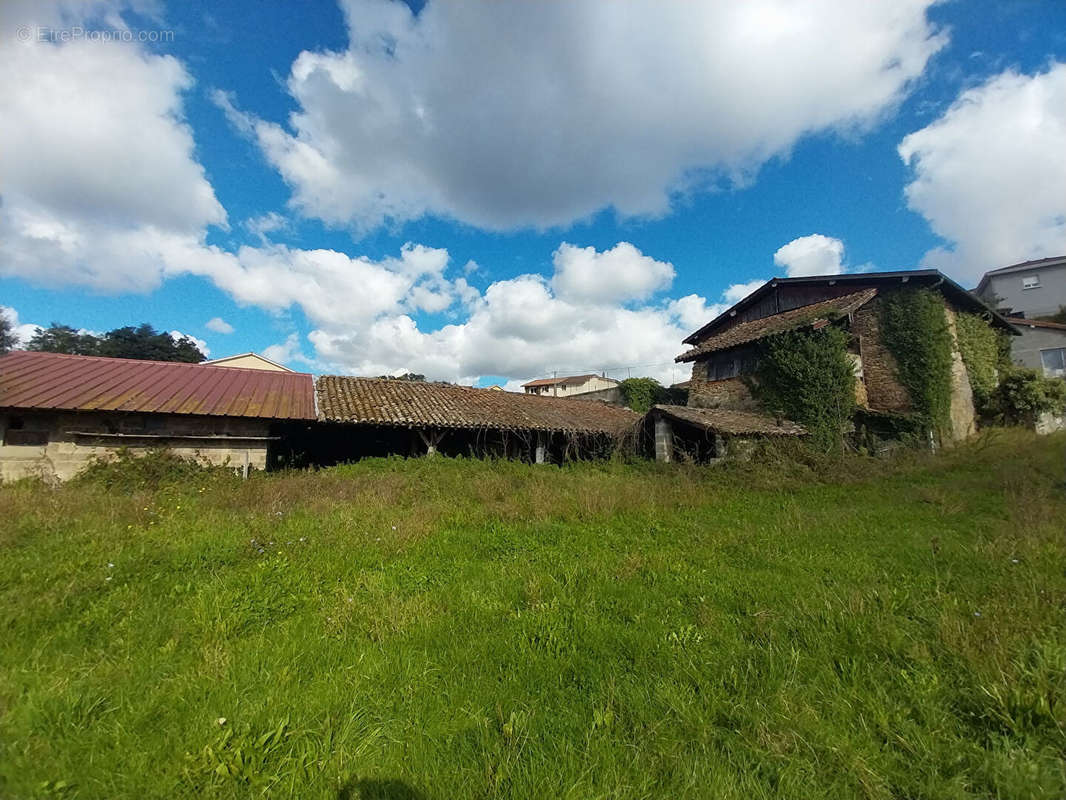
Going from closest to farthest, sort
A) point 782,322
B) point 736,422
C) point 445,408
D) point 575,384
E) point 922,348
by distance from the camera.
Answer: point 736,422 < point 922,348 < point 445,408 < point 782,322 < point 575,384

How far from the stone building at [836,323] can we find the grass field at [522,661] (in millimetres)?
11306

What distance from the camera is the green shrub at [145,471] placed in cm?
1043

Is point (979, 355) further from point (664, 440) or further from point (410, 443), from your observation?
point (410, 443)

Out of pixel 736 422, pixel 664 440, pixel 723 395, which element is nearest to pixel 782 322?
pixel 723 395

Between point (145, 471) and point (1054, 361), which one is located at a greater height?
point (1054, 361)

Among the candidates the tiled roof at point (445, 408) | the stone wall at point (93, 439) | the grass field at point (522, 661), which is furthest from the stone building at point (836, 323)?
the stone wall at point (93, 439)

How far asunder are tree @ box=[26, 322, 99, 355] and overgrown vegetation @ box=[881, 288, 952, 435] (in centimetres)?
6848

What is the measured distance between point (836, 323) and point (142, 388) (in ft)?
79.7

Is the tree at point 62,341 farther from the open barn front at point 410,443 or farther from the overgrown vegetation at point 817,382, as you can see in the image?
the overgrown vegetation at point 817,382

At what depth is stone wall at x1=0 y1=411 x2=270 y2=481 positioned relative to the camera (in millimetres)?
10492

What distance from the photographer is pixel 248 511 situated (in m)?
7.26

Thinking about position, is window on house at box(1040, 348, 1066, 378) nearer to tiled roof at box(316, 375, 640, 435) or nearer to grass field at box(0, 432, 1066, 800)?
tiled roof at box(316, 375, 640, 435)

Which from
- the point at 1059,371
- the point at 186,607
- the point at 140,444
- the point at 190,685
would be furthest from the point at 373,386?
the point at 1059,371

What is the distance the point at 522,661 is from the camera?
319 centimetres
